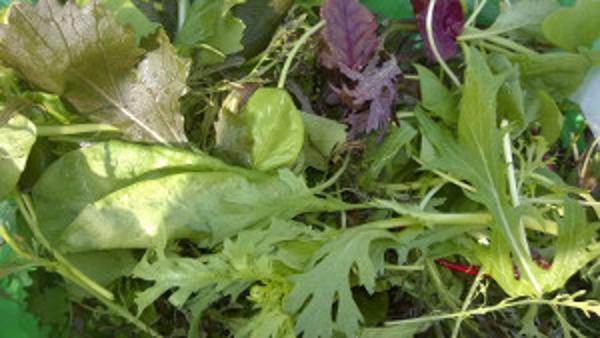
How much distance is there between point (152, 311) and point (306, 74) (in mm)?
216

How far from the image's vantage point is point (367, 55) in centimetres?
57

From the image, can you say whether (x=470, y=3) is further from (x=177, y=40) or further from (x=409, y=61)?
(x=177, y=40)

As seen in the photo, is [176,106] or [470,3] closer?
[176,106]

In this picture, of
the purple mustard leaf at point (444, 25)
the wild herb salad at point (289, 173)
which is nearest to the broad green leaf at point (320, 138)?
the wild herb salad at point (289, 173)

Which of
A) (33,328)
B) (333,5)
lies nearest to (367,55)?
(333,5)

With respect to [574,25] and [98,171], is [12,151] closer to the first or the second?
[98,171]

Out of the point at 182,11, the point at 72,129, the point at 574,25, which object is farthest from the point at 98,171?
the point at 574,25

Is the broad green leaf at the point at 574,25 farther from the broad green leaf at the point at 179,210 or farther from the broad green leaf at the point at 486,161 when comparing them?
the broad green leaf at the point at 179,210

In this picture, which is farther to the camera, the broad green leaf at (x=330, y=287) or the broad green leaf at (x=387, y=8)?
the broad green leaf at (x=387, y=8)

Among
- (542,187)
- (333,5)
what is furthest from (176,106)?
(542,187)

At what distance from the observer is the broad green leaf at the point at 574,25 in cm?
57

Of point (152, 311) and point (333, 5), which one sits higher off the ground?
point (333, 5)

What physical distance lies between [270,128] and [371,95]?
78mm

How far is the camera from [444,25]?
0.60 metres
